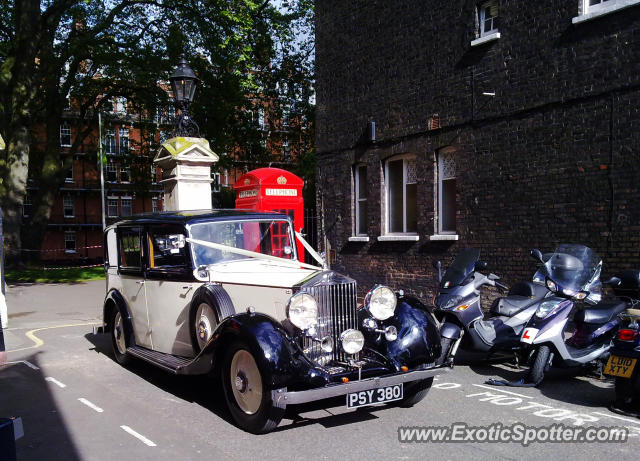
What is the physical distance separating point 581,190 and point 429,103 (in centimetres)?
421

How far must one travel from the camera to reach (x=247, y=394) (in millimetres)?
5199

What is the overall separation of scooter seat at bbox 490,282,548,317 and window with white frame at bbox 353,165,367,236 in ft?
25.3

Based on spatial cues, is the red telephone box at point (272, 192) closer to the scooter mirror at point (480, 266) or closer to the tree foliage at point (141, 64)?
the scooter mirror at point (480, 266)

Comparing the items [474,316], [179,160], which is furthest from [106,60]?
[474,316]

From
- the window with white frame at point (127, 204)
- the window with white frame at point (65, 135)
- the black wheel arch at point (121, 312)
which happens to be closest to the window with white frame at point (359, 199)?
the black wheel arch at point (121, 312)

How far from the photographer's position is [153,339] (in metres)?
7.10

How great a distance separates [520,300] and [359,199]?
26.4 ft

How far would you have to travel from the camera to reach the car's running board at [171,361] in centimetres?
579

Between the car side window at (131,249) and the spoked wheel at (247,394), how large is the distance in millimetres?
2601

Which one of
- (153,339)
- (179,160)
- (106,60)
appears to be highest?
(106,60)

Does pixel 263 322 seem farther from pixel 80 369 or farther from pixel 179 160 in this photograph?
pixel 179 160

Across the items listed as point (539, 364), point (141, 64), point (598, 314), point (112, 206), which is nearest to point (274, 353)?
point (539, 364)

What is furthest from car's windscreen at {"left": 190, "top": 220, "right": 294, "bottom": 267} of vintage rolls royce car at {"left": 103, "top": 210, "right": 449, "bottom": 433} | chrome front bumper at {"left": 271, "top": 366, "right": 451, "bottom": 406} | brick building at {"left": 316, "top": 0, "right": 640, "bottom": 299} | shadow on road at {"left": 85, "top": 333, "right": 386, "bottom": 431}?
brick building at {"left": 316, "top": 0, "right": 640, "bottom": 299}

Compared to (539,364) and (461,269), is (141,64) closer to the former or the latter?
(461,269)
